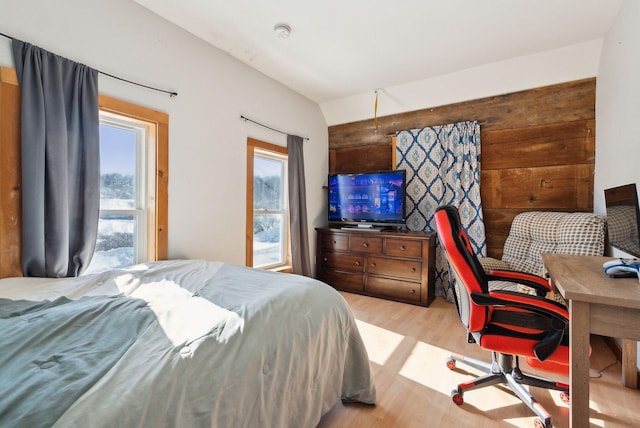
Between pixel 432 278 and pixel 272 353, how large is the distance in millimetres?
2573

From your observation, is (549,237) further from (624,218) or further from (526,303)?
(526,303)

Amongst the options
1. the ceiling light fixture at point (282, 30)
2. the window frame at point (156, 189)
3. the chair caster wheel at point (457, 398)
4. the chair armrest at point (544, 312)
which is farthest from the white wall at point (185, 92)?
the chair armrest at point (544, 312)

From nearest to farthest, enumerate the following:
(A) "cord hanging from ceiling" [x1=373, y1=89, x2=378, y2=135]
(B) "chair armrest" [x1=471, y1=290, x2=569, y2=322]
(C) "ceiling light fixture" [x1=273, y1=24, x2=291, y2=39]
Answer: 1. (B) "chair armrest" [x1=471, y1=290, x2=569, y2=322]
2. (C) "ceiling light fixture" [x1=273, y1=24, x2=291, y2=39]
3. (A) "cord hanging from ceiling" [x1=373, y1=89, x2=378, y2=135]

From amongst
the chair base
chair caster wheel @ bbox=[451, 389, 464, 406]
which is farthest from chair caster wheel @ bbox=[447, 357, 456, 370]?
chair caster wheel @ bbox=[451, 389, 464, 406]

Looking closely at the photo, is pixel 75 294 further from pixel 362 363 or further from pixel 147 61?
pixel 147 61

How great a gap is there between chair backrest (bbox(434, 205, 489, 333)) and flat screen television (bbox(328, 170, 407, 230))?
1796mm

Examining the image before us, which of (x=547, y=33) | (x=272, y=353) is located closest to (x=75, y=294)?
(x=272, y=353)

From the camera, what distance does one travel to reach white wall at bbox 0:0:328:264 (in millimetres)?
1668

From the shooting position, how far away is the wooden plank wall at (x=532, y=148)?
2.63 m

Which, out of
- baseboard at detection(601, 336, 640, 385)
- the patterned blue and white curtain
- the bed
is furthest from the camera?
the patterned blue and white curtain

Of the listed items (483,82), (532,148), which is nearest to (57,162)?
(483,82)

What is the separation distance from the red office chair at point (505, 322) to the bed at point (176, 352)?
617mm

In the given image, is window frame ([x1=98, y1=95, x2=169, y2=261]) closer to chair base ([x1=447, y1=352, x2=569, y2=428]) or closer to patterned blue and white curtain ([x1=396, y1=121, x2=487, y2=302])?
chair base ([x1=447, y1=352, x2=569, y2=428])

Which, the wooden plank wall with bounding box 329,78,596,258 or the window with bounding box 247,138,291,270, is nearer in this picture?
the wooden plank wall with bounding box 329,78,596,258
